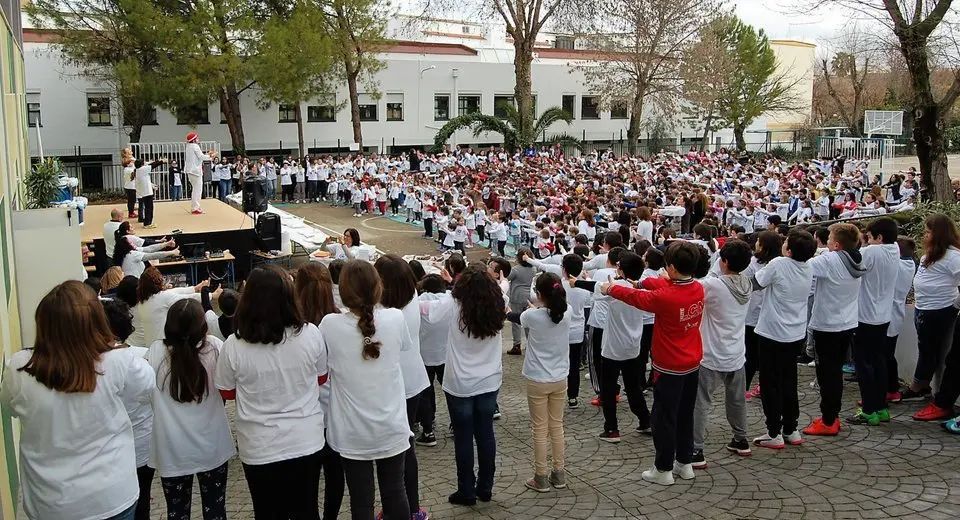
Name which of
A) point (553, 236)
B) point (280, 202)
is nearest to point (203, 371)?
point (553, 236)

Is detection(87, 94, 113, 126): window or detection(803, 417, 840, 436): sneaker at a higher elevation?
detection(87, 94, 113, 126): window

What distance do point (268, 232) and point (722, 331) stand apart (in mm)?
10412

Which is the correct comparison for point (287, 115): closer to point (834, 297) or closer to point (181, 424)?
point (834, 297)

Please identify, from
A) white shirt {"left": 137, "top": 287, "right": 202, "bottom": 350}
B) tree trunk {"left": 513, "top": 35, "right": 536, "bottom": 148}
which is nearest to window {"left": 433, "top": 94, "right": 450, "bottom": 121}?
tree trunk {"left": 513, "top": 35, "right": 536, "bottom": 148}

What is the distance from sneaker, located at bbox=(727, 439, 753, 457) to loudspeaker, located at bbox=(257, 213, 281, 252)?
33.7ft

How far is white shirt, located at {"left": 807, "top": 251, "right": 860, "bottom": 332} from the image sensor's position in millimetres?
6191

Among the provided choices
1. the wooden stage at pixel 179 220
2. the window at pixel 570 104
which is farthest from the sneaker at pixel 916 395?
the window at pixel 570 104

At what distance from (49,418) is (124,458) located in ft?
1.18

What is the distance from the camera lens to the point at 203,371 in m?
3.94

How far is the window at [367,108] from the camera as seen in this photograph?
1563 inches

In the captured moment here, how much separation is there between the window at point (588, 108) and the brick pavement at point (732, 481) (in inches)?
1601

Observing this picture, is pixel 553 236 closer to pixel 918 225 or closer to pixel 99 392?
pixel 918 225

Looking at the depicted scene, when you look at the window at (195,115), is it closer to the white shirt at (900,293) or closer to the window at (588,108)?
the window at (588,108)

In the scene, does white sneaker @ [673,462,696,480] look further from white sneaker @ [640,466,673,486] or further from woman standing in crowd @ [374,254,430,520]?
woman standing in crowd @ [374,254,430,520]
